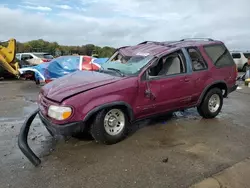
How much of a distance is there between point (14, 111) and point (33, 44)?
113 feet

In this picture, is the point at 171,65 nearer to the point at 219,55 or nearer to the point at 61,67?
the point at 219,55

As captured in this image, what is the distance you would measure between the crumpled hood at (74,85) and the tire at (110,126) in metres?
0.50

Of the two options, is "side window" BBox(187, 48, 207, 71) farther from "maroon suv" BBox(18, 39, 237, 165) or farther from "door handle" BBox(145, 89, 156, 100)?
"door handle" BBox(145, 89, 156, 100)

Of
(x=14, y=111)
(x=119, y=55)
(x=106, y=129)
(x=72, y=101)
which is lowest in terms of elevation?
(x=14, y=111)

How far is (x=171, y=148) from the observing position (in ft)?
15.6

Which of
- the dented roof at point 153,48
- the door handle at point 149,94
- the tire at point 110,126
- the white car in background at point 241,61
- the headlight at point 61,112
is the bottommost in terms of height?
the tire at point 110,126

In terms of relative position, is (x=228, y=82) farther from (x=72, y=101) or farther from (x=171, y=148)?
(x=72, y=101)

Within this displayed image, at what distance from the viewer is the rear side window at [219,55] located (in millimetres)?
6449

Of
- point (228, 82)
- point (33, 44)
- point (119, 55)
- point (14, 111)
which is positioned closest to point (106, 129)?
point (119, 55)

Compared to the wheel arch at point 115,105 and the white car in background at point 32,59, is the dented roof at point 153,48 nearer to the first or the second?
the wheel arch at point 115,105

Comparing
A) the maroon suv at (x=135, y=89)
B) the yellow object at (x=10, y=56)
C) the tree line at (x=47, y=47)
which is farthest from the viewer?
the tree line at (x=47, y=47)

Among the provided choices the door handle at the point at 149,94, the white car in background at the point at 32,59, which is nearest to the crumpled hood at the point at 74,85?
the door handle at the point at 149,94

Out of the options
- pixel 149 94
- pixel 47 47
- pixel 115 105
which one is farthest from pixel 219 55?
pixel 47 47

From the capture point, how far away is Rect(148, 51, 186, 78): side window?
5676 millimetres
